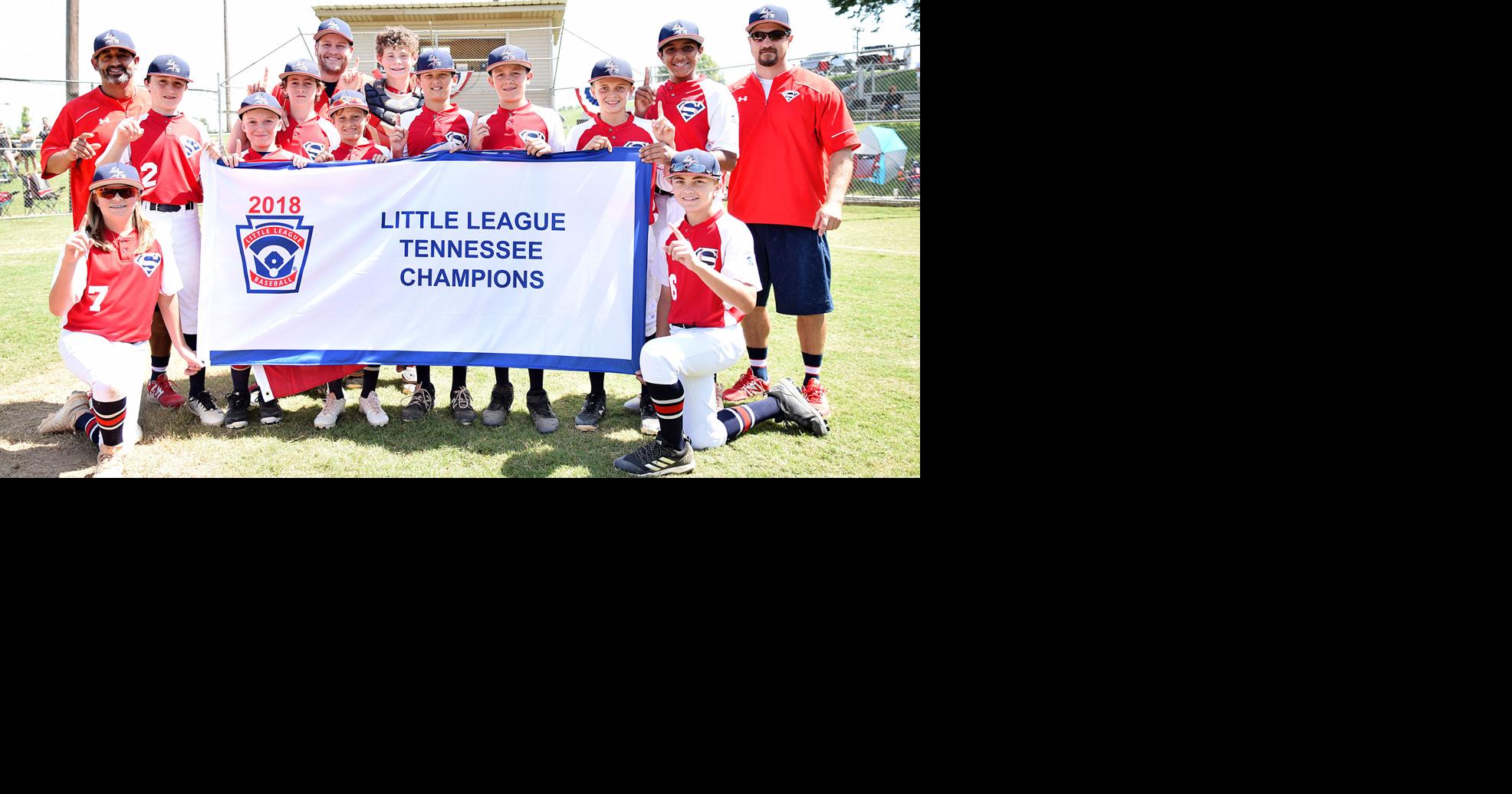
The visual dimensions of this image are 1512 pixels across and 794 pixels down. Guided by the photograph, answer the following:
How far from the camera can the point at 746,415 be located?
4.68m

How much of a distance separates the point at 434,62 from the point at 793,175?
→ 1.94 metres

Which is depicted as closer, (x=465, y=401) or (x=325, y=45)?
Answer: (x=465, y=401)

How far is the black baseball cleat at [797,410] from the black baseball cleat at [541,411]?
1.13 meters

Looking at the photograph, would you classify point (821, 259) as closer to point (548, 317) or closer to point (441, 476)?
point (548, 317)

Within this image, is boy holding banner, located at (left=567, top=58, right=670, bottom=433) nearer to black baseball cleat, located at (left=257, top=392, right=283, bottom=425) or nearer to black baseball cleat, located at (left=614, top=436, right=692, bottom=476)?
black baseball cleat, located at (left=614, top=436, right=692, bottom=476)

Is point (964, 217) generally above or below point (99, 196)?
below

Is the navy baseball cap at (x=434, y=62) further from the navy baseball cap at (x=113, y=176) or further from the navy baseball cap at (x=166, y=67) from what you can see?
the navy baseball cap at (x=113, y=176)

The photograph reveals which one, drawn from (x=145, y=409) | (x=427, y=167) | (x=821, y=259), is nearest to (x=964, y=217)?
(x=821, y=259)

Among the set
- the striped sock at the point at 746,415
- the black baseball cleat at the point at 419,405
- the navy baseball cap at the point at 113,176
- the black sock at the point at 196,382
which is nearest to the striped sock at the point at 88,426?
the black sock at the point at 196,382

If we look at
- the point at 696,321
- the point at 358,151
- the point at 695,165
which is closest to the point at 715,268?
the point at 696,321

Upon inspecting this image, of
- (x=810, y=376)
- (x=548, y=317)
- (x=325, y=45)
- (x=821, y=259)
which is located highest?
(x=325, y=45)

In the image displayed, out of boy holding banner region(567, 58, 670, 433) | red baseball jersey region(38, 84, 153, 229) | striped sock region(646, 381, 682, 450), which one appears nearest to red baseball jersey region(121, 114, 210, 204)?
red baseball jersey region(38, 84, 153, 229)

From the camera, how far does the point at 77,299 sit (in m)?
3.99

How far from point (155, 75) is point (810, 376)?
3.62 meters
